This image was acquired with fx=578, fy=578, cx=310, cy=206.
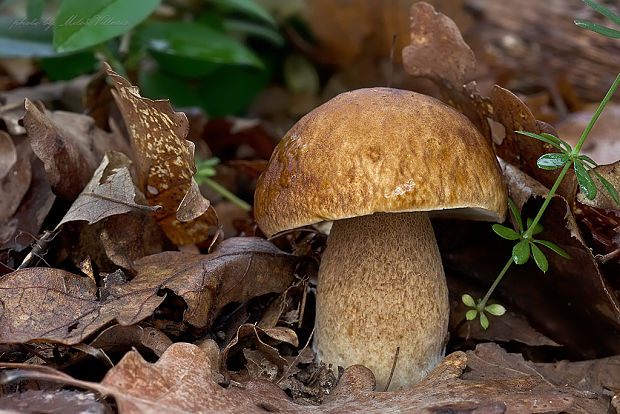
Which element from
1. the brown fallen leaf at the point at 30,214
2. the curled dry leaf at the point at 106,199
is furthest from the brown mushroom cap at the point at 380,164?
the brown fallen leaf at the point at 30,214

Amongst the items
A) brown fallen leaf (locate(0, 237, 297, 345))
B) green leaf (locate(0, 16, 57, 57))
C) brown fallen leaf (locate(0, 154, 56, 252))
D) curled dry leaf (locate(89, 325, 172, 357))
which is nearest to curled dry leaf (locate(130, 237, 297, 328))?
brown fallen leaf (locate(0, 237, 297, 345))

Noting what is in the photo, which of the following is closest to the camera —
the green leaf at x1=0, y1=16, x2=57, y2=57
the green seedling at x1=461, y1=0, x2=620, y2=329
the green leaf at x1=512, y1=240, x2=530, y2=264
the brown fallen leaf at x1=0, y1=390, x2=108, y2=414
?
the brown fallen leaf at x1=0, y1=390, x2=108, y2=414

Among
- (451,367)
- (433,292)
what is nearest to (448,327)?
(433,292)

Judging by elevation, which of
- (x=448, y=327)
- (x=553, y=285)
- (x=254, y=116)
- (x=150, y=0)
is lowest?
(x=254, y=116)

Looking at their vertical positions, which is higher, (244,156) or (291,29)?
(291,29)

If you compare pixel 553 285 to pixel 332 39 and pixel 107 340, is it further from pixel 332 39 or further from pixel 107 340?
pixel 332 39

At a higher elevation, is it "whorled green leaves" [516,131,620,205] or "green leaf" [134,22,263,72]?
"whorled green leaves" [516,131,620,205]

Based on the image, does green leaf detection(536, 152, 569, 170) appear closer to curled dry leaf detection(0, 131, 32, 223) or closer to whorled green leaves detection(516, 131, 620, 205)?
whorled green leaves detection(516, 131, 620, 205)
